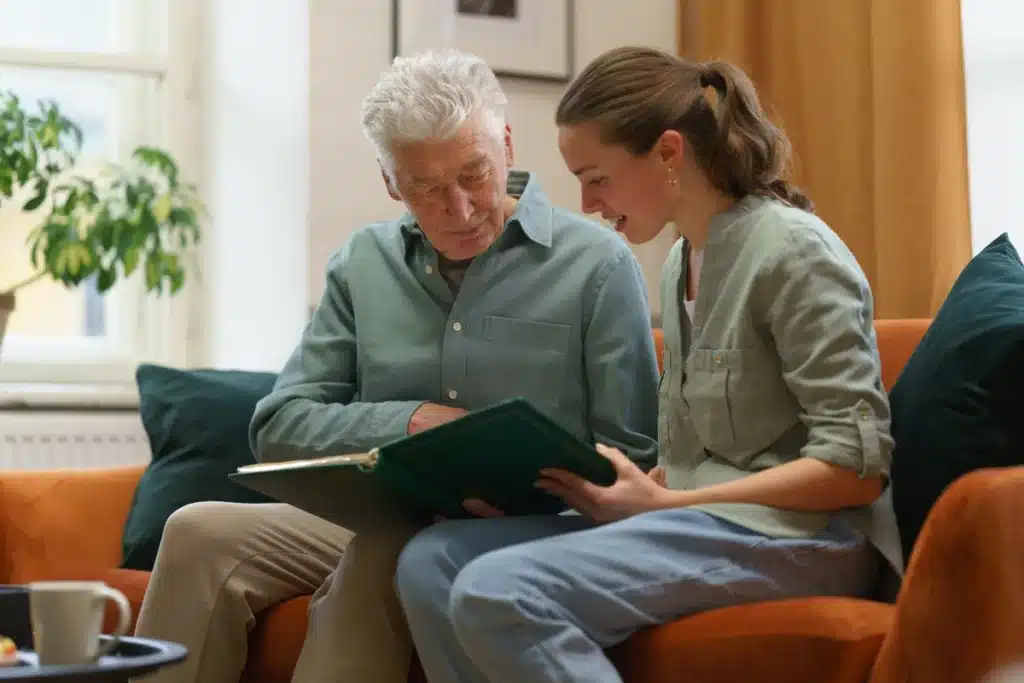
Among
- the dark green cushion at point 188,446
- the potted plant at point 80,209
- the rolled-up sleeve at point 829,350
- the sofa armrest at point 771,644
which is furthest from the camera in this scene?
the potted plant at point 80,209

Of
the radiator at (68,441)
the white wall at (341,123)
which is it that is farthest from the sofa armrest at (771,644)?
the radiator at (68,441)

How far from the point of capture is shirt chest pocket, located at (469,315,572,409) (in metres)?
1.89

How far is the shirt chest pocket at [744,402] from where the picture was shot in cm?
160

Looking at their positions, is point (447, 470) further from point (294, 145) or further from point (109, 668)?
point (294, 145)

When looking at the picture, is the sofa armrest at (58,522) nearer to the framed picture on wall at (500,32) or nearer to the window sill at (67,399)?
the window sill at (67,399)

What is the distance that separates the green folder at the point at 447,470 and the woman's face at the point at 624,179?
36 centimetres

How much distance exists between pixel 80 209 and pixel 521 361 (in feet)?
6.39

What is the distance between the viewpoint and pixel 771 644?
1395mm

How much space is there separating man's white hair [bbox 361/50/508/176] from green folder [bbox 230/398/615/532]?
50 cm

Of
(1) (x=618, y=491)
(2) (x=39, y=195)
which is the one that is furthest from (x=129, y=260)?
(1) (x=618, y=491)

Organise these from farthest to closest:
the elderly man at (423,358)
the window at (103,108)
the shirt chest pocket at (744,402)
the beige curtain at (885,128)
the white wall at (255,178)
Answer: the window at (103,108), the white wall at (255,178), the beige curtain at (885,128), the elderly man at (423,358), the shirt chest pocket at (744,402)

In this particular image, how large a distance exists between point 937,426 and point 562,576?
0.50 m

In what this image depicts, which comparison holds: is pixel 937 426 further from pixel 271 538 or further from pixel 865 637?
pixel 271 538

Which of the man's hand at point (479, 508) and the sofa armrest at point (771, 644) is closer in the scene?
the sofa armrest at point (771, 644)
